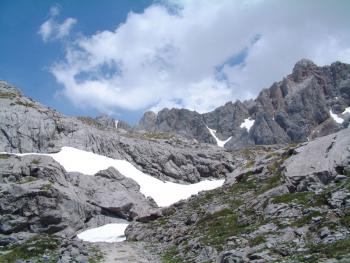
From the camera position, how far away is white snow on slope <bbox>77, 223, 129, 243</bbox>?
5783cm

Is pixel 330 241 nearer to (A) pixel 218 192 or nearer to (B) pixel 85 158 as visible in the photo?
(A) pixel 218 192

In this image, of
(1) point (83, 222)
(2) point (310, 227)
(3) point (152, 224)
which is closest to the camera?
(2) point (310, 227)

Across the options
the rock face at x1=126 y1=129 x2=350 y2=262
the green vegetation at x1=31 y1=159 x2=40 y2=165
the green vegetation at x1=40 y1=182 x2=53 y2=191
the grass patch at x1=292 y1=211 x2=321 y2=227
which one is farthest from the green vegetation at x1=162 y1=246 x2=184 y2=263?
the green vegetation at x1=31 y1=159 x2=40 y2=165

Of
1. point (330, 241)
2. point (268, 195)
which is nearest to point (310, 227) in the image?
point (330, 241)

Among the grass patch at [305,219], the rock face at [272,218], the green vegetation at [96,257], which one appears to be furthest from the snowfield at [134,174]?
the grass patch at [305,219]

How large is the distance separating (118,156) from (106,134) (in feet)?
30.6

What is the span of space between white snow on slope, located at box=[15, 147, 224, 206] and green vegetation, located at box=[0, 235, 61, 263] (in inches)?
1861

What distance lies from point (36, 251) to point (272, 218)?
19.8 meters

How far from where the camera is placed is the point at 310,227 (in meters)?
26.1

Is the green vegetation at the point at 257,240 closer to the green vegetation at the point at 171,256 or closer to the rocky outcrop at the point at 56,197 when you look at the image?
the green vegetation at the point at 171,256

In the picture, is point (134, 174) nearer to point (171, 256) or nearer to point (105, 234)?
point (105, 234)

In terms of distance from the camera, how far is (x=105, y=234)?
6184 cm

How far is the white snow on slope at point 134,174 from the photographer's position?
8925 cm

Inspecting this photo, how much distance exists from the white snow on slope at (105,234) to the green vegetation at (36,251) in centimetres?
1847
